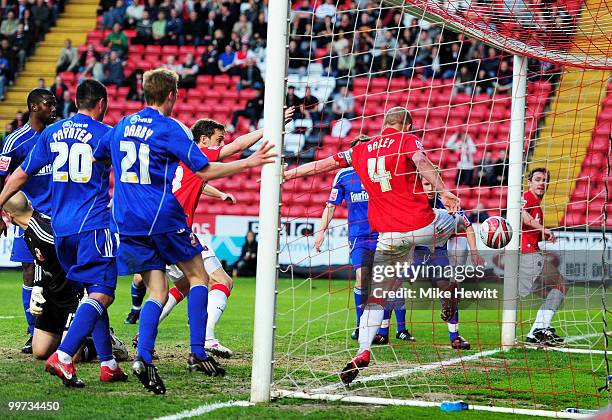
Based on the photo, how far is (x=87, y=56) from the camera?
2470 centimetres

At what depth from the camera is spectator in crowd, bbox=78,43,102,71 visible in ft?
80.1

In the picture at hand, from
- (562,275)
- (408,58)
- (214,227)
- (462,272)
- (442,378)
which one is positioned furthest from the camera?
(408,58)

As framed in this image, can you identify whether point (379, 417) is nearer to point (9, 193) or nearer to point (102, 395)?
point (102, 395)

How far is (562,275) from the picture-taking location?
11.1 m

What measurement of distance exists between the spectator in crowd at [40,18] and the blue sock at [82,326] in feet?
69.3

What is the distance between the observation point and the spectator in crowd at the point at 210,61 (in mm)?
23672

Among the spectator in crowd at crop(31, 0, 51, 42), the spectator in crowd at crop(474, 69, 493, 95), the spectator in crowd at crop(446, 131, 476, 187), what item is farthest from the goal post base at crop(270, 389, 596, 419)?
the spectator in crowd at crop(31, 0, 51, 42)

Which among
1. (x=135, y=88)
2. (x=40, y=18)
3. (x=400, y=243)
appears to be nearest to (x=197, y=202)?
(x=400, y=243)

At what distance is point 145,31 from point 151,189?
19.4 metres

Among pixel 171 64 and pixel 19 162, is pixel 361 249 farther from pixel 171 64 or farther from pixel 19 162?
pixel 171 64

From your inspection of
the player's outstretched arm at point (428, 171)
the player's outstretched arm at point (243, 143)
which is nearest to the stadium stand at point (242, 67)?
the player's outstretched arm at point (428, 171)

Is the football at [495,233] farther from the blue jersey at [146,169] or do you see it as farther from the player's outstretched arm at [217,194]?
the blue jersey at [146,169]

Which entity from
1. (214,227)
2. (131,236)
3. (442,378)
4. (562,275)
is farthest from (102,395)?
(214,227)

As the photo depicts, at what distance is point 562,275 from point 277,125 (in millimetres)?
6105
